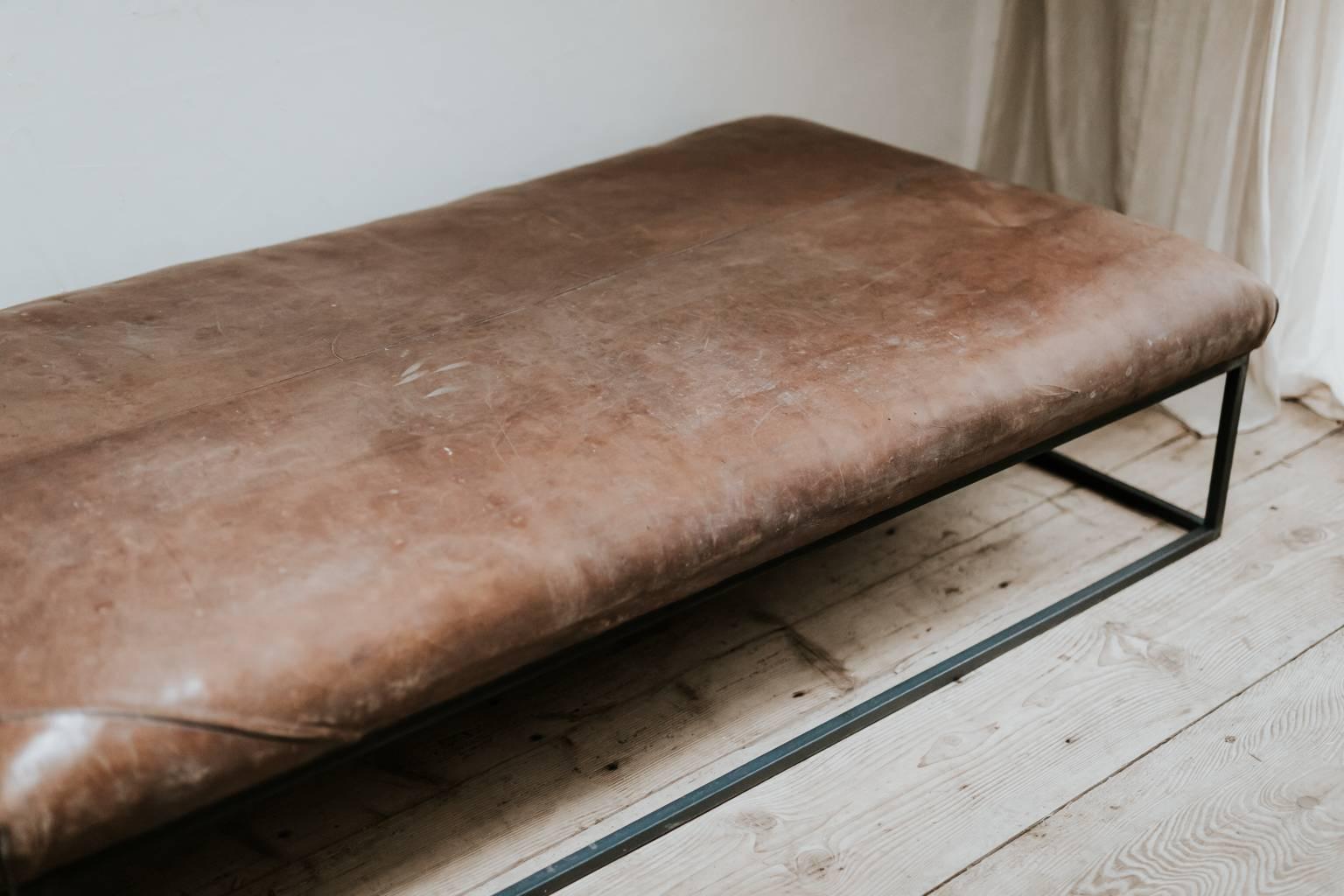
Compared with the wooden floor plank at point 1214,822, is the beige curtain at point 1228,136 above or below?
above

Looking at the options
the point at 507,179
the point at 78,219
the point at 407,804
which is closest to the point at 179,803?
the point at 407,804

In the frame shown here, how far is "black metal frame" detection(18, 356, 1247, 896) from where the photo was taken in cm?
96

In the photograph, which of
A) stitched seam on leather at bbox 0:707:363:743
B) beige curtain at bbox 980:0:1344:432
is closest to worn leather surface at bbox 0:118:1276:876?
stitched seam on leather at bbox 0:707:363:743

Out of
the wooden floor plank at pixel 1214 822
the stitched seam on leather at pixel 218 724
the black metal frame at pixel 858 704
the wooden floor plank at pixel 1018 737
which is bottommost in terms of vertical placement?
the wooden floor plank at pixel 1214 822

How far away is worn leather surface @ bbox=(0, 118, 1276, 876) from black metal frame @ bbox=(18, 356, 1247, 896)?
4 cm

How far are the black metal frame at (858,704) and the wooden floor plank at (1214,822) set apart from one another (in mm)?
194

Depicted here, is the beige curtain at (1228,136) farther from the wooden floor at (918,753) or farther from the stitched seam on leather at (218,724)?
the stitched seam on leather at (218,724)

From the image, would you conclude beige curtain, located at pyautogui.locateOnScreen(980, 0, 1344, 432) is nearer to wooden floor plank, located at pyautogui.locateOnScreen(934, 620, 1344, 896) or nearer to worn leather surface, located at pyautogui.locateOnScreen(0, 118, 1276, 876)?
worn leather surface, located at pyautogui.locateOnScreen(0, 118, 1276, 876)

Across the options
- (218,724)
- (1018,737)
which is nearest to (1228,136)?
(1018,737)

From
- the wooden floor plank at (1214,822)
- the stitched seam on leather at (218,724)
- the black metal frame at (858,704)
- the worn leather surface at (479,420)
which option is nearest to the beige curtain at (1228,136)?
the black metal frame at (858,704)

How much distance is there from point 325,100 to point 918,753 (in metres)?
1.06

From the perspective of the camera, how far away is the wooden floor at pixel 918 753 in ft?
3.74

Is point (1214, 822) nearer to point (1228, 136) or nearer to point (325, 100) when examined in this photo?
point (1228, 136)

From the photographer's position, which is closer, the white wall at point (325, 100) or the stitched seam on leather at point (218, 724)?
the stitched seam on leather at point (218, 724)
